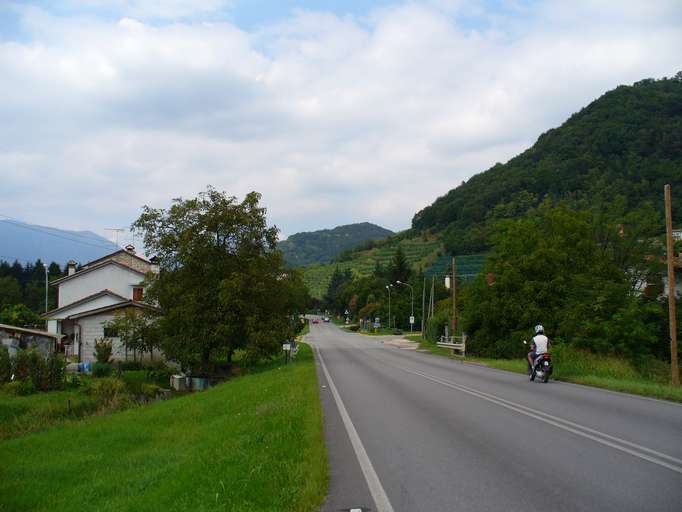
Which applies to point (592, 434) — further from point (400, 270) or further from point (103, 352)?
point (400, 270)

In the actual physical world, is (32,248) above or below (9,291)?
above

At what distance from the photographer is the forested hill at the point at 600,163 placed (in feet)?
287

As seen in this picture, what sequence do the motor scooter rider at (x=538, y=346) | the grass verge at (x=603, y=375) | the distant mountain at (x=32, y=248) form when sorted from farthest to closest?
the distant mountain at (x=32, y=248) < the motor scooter rider at (x=538, y=346) < the grass verge at (x=603, y=375)

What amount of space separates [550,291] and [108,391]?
27407 mm

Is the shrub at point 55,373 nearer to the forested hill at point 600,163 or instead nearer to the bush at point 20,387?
the bush at point 20,387

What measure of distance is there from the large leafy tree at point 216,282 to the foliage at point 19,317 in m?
32.5

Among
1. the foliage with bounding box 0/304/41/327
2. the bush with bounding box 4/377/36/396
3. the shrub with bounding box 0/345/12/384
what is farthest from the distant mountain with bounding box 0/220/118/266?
the bush with bounding box 4/377/36/396

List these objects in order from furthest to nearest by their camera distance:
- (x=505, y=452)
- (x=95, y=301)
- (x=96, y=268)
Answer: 1. (x=96, y=268)
2. (x=95, y=301)
3. (x=505, y=452)

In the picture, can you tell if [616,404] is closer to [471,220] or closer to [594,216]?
[594,216]

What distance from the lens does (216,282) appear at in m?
33.7

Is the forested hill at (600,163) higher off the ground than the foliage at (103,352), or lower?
higher

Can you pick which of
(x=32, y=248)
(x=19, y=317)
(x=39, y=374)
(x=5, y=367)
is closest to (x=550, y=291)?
(x=39, y=374)

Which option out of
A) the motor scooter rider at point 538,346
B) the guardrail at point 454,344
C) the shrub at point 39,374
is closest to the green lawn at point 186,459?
the motor scooter rider at point 538,346

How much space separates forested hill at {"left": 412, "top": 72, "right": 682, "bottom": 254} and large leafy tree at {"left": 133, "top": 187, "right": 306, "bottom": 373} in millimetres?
49356
